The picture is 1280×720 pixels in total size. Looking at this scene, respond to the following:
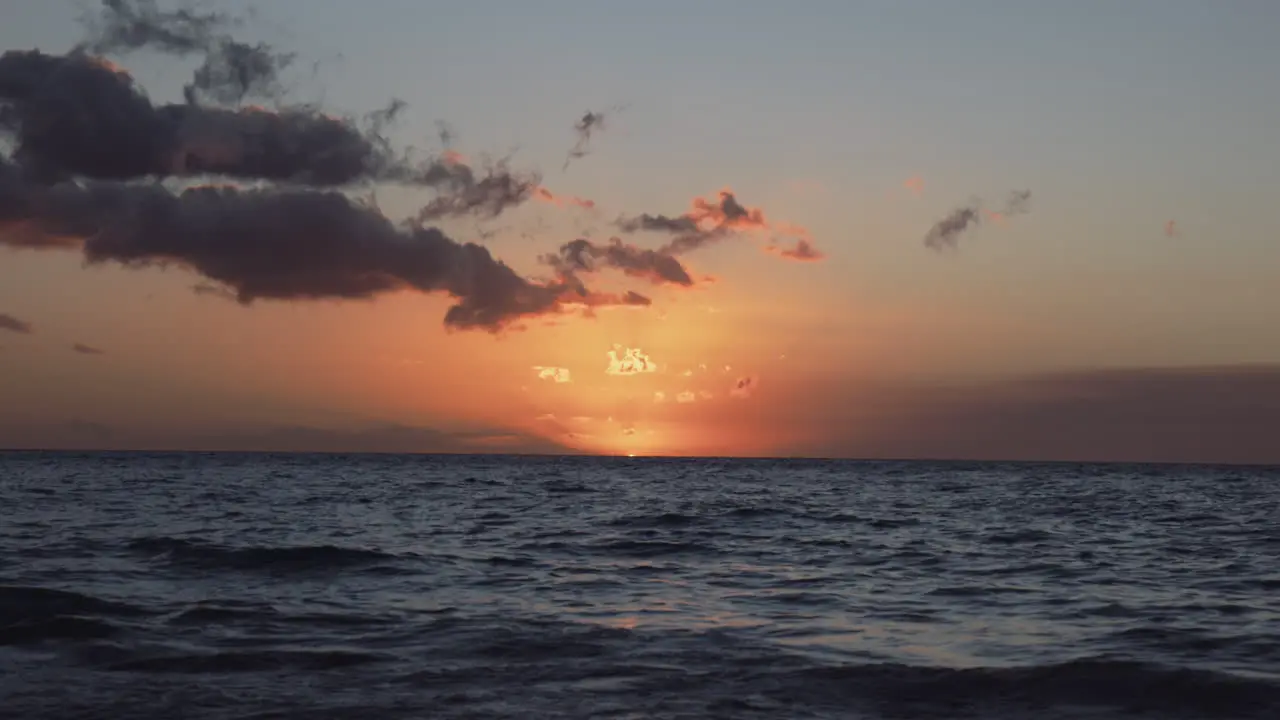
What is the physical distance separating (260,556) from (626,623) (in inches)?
503

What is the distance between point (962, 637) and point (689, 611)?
4.93m

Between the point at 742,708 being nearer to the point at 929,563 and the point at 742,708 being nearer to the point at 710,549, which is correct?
the point at 929,563

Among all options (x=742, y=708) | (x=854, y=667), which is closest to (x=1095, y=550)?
(x=854, y=667)

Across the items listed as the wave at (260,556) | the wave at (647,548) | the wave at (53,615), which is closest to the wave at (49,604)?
the wave at (53,615)

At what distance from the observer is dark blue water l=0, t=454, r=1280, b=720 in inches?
517

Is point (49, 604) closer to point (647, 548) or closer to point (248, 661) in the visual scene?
point (248, 661)

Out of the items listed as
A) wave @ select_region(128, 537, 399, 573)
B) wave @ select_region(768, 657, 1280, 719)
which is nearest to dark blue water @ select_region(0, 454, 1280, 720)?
wave @ select_region(768, 657, 1280, 719)

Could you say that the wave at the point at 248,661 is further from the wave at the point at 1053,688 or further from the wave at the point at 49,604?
the wave at the point at 1053,688

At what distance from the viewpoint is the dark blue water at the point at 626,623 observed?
1312cm

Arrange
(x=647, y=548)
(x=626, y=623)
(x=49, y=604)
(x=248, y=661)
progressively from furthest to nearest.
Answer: (x=647, y=548) → (x=49, y=604) → (x=626, y=623) → (x=248, y=661)

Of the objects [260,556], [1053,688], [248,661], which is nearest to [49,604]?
[248,661]

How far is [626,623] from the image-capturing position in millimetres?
18312

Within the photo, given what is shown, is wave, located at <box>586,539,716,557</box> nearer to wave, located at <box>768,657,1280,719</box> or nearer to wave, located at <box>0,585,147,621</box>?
wave, located at <box>0,585,147,621</box>

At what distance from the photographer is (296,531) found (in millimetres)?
35375
